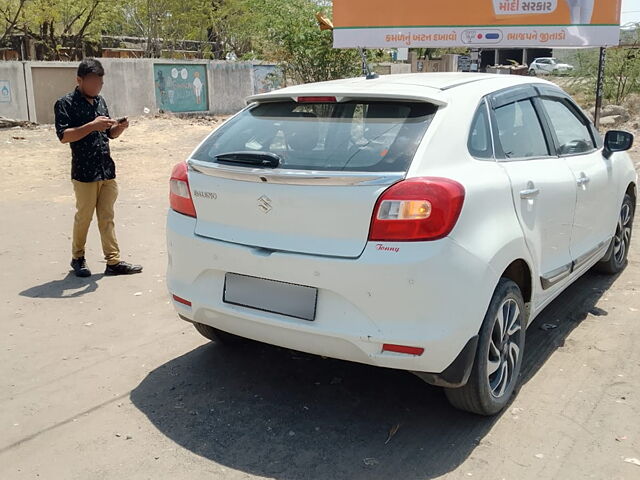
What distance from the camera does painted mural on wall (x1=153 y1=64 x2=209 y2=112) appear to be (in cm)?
2289

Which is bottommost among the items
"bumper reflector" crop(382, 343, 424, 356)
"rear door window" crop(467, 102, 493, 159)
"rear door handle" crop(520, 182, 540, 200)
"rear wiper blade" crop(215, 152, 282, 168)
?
"bumper reflector" crop(382, 343, 424, 356)

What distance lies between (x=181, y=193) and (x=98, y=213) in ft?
8.47

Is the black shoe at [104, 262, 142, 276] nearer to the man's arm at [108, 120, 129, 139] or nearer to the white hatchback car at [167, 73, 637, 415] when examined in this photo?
the man's arm at [108, 120, 129, 139]

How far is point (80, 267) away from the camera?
5922mm

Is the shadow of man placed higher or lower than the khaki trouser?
lower

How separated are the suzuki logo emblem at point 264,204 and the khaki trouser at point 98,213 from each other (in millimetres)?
3000

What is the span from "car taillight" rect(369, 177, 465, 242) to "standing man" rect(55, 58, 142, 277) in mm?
3373

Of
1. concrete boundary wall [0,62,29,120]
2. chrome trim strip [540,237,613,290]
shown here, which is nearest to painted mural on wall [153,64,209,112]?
concrete boundary wall [0,62,29,120]

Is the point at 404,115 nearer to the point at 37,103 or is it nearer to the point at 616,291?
the point at 616,291

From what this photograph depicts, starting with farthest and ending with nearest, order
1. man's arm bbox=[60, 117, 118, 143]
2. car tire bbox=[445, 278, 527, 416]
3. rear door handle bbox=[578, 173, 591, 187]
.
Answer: man's arm bbox=[60, 117, 118, 143], rear door handle bbox=[578, 173, 591, 187], car tire bbox=[445, 278, 527, 416]

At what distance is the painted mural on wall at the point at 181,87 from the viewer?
22891mm

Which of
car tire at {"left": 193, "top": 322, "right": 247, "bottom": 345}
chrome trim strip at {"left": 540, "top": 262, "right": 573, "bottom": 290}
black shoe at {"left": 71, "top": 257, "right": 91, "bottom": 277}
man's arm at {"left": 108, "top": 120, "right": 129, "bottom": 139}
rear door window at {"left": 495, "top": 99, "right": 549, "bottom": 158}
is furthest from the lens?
black shoe at {"left": 71, "top": 257, "right": 91, "bottom": 277}

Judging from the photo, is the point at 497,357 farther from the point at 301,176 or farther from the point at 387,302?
the point at 301,176

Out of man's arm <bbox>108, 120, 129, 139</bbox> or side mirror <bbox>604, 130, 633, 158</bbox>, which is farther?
man's arm <bbox>108, 120, 129, 139</bbox>
